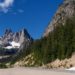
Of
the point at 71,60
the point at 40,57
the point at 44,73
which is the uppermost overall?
the point at 40,57

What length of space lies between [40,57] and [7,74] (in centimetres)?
13511

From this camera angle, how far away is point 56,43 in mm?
141375

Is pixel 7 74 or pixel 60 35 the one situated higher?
pixel 60 35

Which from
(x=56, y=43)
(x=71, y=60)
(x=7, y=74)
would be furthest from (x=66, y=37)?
(x=7, y=74)

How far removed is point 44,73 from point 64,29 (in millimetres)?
125483

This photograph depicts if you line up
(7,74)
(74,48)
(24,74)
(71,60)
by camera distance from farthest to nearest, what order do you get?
(74,48), (71,60), (7,74), (24,74)

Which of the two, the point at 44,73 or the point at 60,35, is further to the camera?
the point at 60,35

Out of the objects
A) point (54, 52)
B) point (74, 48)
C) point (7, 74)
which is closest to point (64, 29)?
point (54, 52)

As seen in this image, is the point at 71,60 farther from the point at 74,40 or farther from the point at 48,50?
the point at 48,50

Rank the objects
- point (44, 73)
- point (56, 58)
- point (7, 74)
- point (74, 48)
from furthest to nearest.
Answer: point (56, 58) → point (74, 48) → point (7, 74) → point (44, 73)

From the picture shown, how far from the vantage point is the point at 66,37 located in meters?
134

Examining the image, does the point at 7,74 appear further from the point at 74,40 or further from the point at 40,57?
the point at 40,57

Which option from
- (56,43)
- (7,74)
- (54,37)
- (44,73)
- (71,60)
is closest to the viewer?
A: (44,73)

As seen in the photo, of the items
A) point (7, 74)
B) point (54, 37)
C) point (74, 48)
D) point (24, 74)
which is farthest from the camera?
point (54, 37)
